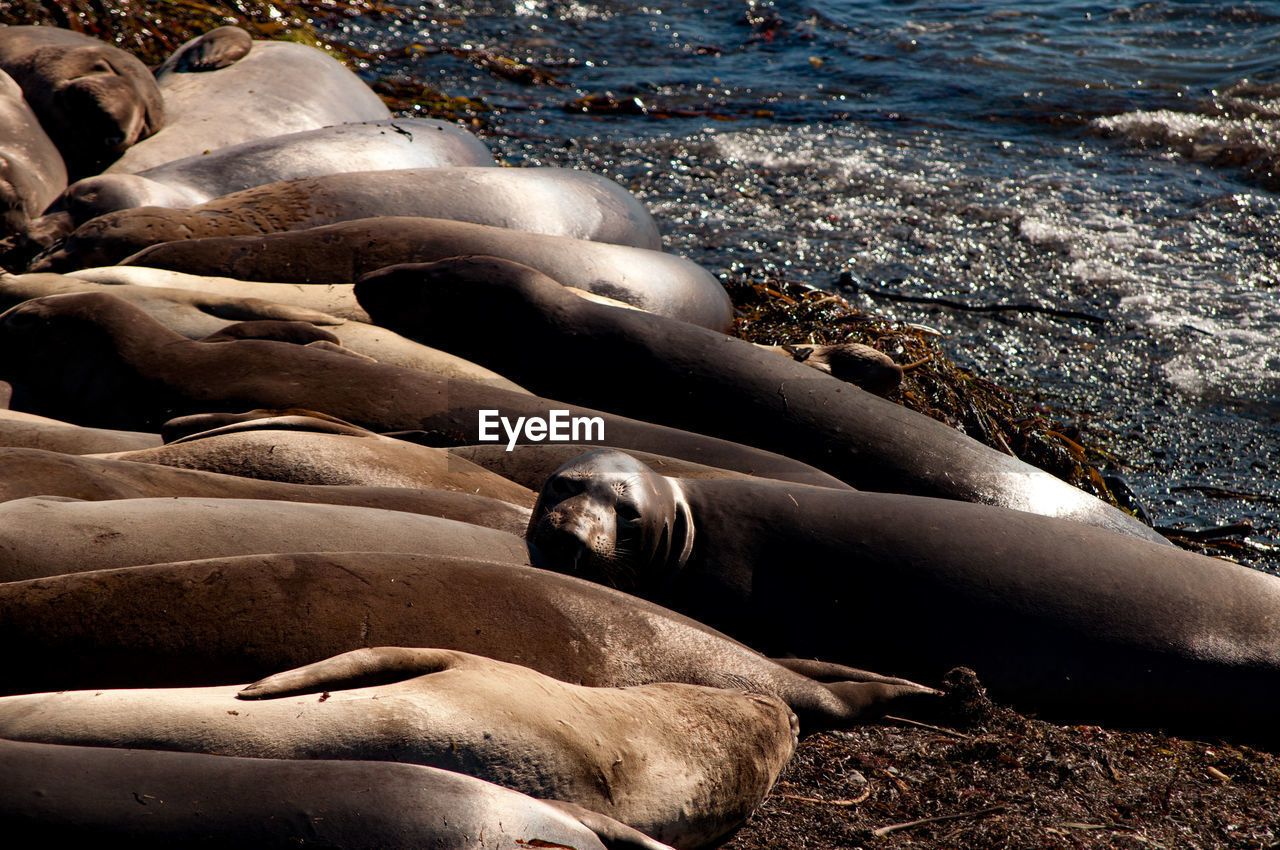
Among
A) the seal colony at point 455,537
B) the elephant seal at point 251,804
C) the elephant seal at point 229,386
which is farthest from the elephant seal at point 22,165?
the elephant seal at point 251,804

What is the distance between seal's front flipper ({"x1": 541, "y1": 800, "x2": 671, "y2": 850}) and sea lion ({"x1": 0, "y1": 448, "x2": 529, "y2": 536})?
1458 mm

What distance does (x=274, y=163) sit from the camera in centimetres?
680

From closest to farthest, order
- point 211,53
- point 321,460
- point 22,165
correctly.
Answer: point 321,460, point 22,165, point 211,53

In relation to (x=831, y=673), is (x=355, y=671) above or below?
above

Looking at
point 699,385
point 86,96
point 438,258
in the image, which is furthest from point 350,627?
point 86,96

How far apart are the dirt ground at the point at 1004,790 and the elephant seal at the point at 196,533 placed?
1.07 metres

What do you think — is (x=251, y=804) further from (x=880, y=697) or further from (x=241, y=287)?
(x=241, y=287)

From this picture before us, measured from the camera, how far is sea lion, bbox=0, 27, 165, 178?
271 inches

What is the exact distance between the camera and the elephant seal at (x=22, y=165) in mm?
6242

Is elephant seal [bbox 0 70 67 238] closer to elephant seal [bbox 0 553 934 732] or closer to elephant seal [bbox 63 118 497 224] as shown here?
elephant seal [bbox 63 118 497 224]

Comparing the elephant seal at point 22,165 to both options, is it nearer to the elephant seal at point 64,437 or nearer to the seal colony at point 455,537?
the seal colony at point 455,537

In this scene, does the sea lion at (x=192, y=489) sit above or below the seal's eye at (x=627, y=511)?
above

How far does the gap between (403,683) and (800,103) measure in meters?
10.3

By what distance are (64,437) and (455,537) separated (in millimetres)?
1486
